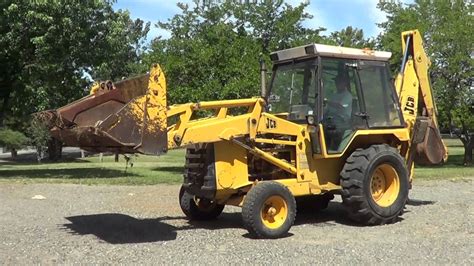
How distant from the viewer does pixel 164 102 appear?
8250 mm

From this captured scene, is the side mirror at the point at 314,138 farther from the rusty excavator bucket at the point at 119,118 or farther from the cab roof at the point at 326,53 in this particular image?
the rusty excavator bucket at the point at 119,118

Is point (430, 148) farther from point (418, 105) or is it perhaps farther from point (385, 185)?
point (385, 185)

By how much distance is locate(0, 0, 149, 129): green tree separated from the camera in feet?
70.3

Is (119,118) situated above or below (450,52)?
below

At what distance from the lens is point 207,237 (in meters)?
8.93

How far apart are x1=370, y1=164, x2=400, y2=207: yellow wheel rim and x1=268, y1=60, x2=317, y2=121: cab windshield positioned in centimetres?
168

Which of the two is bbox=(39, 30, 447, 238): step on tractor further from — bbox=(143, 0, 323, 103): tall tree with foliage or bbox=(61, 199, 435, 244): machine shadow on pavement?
bbox=(143, 0, 323, 103): tall tree with foliage

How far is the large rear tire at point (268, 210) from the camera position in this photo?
880 centimetres

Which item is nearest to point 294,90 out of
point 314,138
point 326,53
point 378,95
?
point 326,53

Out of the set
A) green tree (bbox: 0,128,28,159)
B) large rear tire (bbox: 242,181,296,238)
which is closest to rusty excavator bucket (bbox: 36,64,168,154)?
large rear tire (bbox: 242,181,296,238)

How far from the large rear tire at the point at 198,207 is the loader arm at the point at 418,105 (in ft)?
12.6

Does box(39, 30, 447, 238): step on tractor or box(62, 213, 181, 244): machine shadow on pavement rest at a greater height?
box(39, 30, 447, 238): step on tractor

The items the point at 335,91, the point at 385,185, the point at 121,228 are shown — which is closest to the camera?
the point at 121,228

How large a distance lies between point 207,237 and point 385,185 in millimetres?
3549
